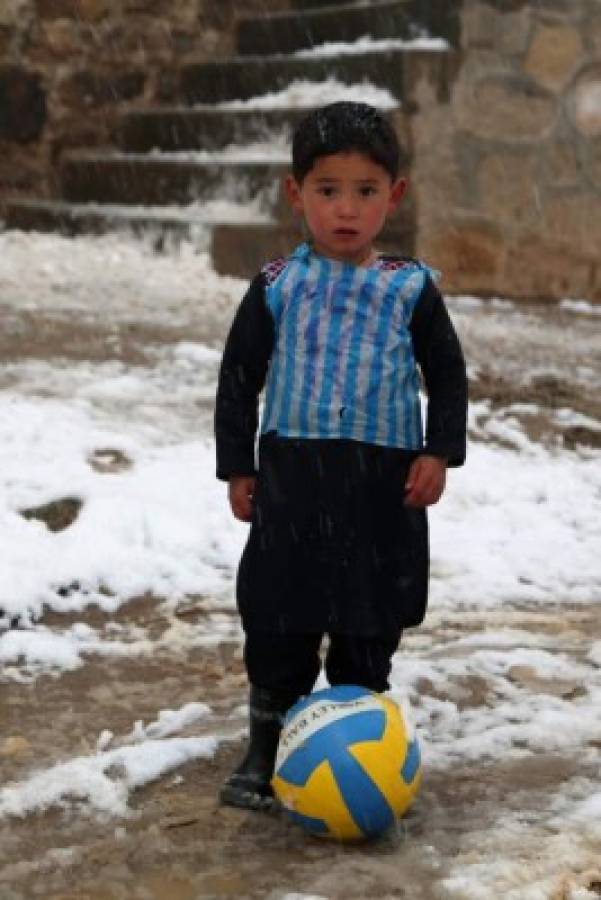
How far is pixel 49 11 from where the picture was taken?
7.82m

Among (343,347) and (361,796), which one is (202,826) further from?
(343,347)

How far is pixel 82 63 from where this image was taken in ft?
26.2

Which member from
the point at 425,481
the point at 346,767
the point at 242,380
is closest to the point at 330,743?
the point at 346,767

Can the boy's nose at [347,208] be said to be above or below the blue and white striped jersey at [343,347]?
above

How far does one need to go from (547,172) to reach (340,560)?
5189mm

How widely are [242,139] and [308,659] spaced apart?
18.3 feet

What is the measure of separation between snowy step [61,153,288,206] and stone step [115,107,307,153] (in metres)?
0.12

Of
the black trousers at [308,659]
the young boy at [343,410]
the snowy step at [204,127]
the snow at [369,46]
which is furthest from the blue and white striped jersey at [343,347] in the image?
the snowy step at [204,127]

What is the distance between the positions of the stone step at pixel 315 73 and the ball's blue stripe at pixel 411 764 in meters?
5.23

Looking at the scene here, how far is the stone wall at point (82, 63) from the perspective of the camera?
25.8 feet

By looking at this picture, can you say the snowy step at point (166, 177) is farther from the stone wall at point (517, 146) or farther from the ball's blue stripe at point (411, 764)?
the ball's blue stripe at point (411, 764)

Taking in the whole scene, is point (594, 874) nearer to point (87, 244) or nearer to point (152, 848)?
point (152, 848)

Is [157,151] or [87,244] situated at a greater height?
[157,151]

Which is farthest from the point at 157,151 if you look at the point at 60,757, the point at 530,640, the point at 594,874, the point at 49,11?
the point at 594,874
